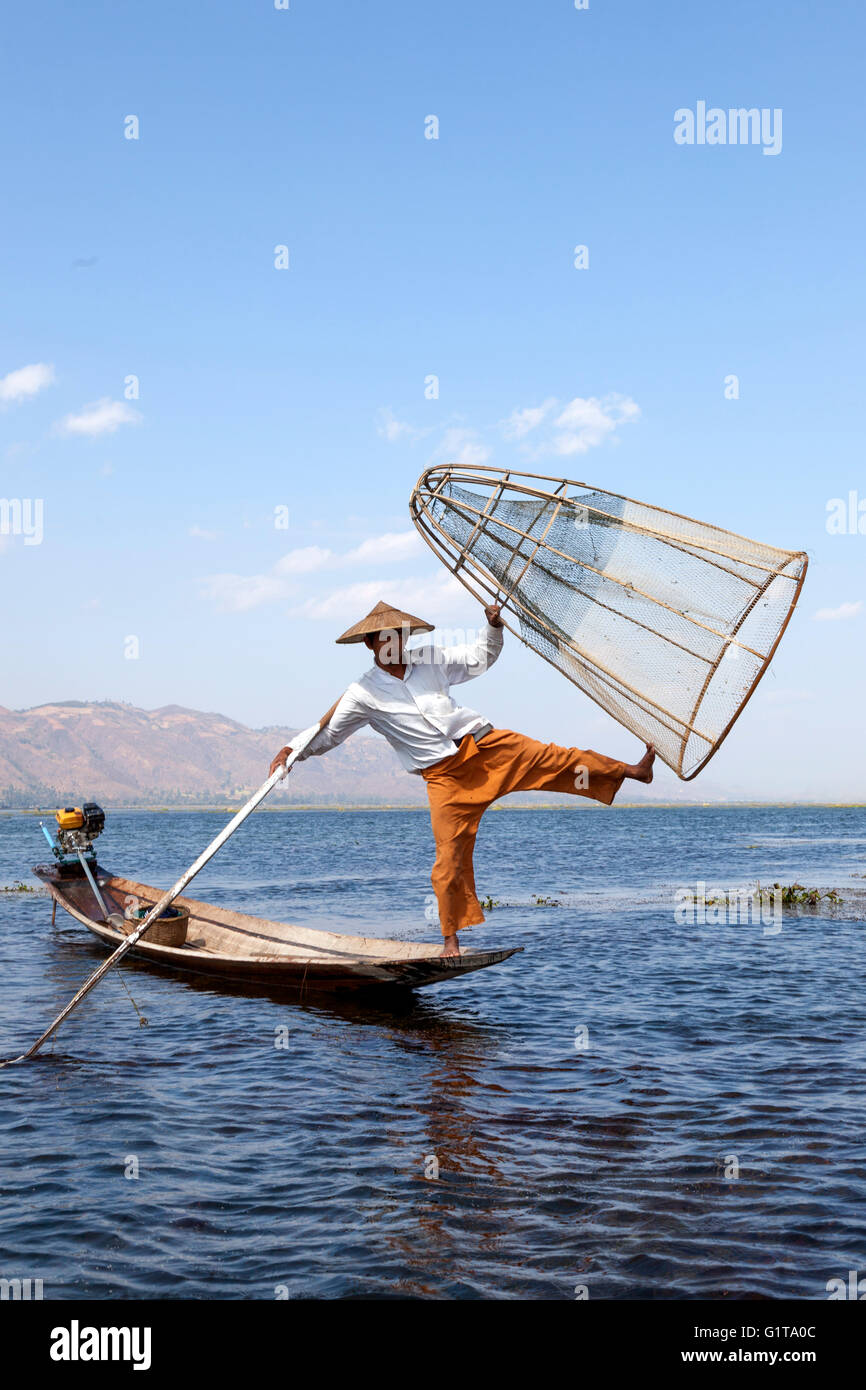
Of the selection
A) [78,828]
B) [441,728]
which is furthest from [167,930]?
[441,728]

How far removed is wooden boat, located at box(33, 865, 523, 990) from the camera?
11133 mm

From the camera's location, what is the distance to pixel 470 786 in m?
9.52

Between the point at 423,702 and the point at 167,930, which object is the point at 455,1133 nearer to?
the point at 423,702

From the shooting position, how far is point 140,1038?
37.2 feet

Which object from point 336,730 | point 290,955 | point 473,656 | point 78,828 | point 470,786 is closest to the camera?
point 473,656

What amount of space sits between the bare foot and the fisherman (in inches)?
34.1

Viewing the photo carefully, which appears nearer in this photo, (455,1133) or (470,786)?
(455,1133)

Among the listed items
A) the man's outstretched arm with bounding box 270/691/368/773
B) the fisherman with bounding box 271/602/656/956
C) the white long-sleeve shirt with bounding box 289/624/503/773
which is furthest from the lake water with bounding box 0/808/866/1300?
the white long-sleeve shirt with bounding box 289/624/503/773

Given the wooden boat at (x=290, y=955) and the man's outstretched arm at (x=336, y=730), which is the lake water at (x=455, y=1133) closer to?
the wooden boat at (x=290, y=955)

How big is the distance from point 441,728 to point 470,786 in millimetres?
649

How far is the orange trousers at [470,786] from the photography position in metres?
9.03

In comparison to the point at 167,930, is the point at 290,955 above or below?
below
